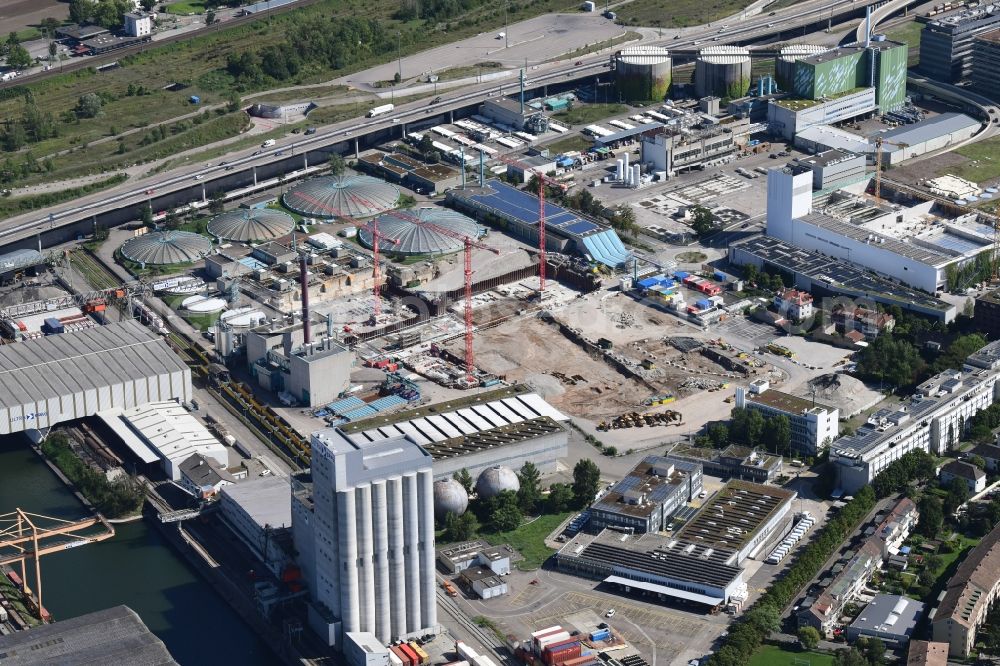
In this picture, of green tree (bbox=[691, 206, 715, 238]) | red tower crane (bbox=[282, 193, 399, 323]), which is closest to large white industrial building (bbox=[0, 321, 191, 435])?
red tower crane (bbox=[282, 193, 399, 323])

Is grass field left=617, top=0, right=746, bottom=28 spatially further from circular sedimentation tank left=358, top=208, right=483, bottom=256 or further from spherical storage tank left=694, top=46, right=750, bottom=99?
circular sedimentation tank left=358, top=208, right=483, bottom=256

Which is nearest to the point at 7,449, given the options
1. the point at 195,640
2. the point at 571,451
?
the point at 195,640

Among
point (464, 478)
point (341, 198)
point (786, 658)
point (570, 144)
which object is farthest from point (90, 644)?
point (570, 144)

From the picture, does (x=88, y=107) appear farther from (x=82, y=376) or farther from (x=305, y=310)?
(x=305, y=310)

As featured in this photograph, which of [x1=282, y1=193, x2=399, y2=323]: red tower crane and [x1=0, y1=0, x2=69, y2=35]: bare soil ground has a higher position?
[x1=0, y1=0, x2=69, y2=35]: bare soil ground

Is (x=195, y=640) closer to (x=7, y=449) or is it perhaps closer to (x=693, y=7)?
(x=7, y=449)

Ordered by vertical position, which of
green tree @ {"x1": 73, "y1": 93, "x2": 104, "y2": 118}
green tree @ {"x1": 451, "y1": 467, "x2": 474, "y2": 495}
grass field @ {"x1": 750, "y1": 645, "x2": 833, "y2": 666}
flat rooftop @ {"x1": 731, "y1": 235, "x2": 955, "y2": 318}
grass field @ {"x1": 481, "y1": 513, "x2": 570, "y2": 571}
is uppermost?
green tree @ {"x1": 73, "y1": 93, "x2": 104, "y2": 118}

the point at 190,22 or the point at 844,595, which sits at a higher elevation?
the point at 190,22
